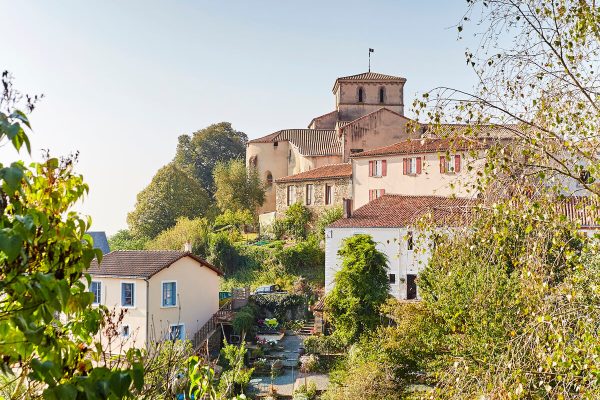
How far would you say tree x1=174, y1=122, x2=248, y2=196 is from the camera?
67.8m

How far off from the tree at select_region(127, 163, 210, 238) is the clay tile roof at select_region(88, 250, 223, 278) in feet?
70.2

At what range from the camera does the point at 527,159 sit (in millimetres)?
5672

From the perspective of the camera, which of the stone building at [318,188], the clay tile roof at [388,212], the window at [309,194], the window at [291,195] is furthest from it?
the window at [291,195]

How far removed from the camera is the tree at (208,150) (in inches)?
2667

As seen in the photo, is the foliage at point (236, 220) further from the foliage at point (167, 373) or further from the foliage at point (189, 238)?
the foliage at point (167, 373)

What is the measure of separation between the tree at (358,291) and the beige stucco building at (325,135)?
20.0m

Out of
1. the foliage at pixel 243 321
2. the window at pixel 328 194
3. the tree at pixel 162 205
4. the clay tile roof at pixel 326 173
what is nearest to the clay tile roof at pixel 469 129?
the foliage at pixel 243 321

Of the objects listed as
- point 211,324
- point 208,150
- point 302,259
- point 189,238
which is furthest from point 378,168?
point 208,150

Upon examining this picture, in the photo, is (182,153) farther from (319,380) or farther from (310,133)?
(319,380)

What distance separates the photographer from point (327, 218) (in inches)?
1478

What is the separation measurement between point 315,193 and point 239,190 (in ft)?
34.2

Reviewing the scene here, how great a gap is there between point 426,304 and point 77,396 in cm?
1840

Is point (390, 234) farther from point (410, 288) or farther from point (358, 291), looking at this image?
point (358, 291)

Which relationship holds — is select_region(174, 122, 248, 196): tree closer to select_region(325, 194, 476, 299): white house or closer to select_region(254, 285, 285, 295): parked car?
select_region(254, 285, 285, 295): parked car
